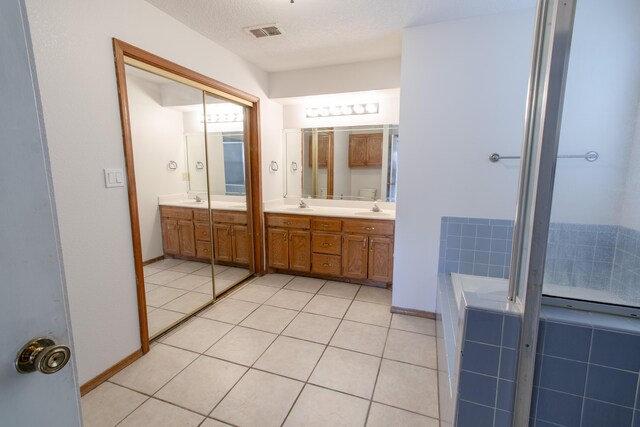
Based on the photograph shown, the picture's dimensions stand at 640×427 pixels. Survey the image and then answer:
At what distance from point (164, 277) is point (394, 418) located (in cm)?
248

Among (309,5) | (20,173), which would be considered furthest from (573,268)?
(309,5)

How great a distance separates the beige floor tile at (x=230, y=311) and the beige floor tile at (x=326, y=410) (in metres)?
1.06

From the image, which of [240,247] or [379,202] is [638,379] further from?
[240,247]

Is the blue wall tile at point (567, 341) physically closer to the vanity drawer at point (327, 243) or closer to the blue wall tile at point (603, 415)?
the blue wall tile at point (603, 415)

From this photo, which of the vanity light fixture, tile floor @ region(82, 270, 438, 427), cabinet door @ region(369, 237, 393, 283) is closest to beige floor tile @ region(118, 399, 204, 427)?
tile floor @ region(82, 270, 438, 427)

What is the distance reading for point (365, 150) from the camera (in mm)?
3525

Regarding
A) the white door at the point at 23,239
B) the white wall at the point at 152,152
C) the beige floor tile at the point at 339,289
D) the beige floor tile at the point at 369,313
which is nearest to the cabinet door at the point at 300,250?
the beige floor tile at the point at 339,289

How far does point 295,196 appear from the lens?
3936 millimetres

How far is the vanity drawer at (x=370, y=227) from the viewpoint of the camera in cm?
300

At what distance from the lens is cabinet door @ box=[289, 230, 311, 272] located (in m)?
3.36

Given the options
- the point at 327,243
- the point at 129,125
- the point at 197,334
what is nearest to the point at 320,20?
the point at 129,125

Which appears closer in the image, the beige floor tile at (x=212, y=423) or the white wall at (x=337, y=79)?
the beige floor tile at (x=212, y=423)

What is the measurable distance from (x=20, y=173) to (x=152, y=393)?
169 centimetres

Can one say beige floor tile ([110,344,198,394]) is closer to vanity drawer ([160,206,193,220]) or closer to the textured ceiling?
vanity drawer ([160,206,193,220])
